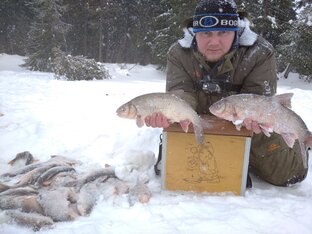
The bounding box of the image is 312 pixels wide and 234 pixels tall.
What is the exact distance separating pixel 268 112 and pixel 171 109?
2.60 feet

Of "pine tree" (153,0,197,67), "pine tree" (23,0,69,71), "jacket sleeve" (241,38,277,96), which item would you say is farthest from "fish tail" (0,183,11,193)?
"pine tree" (23,0,69,71)

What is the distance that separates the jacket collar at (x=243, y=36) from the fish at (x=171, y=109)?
95cm

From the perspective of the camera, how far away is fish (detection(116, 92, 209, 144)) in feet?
9.85

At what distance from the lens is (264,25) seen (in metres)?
18.3

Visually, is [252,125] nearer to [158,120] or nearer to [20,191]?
[158,120]

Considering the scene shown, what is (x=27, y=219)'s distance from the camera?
2.58 meters

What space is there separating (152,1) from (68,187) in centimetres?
2447

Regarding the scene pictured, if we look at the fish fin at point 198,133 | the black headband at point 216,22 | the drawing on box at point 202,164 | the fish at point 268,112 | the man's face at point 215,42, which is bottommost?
the drawing on box at point 202,164

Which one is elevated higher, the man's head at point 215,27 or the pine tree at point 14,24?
the pine tree at point 14,24

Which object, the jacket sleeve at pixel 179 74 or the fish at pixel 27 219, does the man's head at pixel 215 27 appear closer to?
the jacket sleeve at pixel 179 74

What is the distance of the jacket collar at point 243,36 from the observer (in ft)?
11.7

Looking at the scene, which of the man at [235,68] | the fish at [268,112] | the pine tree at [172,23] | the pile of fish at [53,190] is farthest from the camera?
the pine tree at [172,23]

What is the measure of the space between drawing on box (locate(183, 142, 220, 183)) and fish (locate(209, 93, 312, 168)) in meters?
0.41

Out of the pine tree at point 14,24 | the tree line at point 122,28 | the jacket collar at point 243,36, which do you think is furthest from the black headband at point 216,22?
the pine tree at point 14,24
